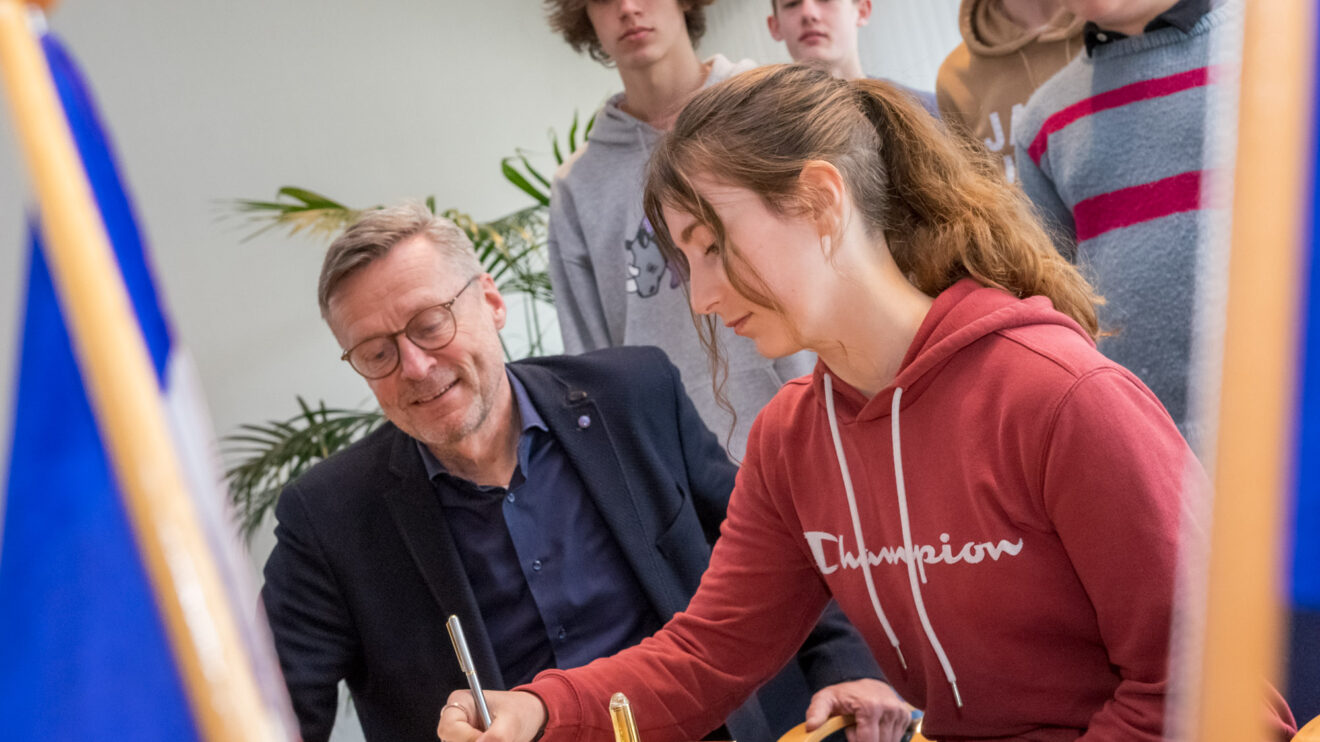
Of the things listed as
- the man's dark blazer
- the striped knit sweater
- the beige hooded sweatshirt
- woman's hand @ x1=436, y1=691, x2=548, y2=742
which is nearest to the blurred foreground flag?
woman's hand @ x1=436, y1=691, x2=548, y2=742

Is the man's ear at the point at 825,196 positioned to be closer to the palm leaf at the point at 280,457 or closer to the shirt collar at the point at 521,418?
the shirt collar at the point at 521,418

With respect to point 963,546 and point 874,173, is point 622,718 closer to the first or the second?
point 963,546

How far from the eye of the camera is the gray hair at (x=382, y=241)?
179cm

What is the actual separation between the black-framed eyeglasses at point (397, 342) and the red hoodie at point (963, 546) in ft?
1.93

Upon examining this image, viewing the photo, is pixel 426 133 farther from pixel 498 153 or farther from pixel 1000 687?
pixel 1000 687

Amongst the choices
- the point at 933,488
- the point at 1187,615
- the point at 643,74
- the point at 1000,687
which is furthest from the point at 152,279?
the point at 643,74

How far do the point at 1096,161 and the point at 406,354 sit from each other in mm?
1080

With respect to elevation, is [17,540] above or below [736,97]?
below

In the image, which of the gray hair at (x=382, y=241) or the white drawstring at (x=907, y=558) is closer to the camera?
the white drawstring at (x=907, y=558)

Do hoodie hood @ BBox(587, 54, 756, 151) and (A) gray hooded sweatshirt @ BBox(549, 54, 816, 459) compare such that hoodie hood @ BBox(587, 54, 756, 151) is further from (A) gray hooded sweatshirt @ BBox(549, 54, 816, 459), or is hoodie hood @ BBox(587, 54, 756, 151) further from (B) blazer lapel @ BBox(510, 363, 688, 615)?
(B) blazer lapel @ BBox(510, 363, 688, 615)

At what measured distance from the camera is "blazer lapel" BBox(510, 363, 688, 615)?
174cm

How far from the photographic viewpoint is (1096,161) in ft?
5.88

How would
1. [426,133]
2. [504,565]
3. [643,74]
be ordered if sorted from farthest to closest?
[426,133]
[643,74]
[504,565]

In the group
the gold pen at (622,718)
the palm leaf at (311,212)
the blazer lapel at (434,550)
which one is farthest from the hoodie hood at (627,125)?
the gold pen at (622,718)
